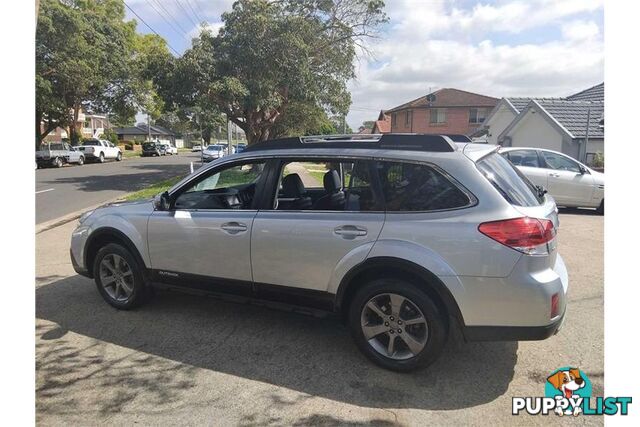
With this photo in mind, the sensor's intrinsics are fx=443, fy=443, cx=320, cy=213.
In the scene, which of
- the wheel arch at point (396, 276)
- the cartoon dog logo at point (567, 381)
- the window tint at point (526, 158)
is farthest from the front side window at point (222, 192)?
the window tint at point (526, 158)

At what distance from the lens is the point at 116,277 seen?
4609 mm

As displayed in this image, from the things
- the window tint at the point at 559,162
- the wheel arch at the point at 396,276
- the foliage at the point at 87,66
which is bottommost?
the wheel arch at the point at 396,276

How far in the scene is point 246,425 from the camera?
279 cm

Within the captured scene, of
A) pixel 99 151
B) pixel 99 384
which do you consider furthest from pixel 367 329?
pixel 99 151

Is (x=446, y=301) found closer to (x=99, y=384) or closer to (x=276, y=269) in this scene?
(x=276, y=269)

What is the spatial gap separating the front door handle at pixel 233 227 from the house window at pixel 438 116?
46359 millimetres

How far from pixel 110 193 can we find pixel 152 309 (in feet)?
42.6

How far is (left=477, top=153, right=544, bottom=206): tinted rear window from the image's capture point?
10.5 ft

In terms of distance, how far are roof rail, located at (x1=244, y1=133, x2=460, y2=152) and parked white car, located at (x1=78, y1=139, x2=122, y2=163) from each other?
32074mm

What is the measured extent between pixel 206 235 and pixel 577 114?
21.9 meters

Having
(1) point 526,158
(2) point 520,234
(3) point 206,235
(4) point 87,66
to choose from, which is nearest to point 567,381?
(2) point 520,234

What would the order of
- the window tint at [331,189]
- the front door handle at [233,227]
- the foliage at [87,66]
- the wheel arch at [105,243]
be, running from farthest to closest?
1. the foliage at [87,66]
2. the wheel arch at [105,243]
3. the front door handle at [233,227]
4. the window tint at [331,189]

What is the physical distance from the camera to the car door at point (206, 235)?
3.88 m
